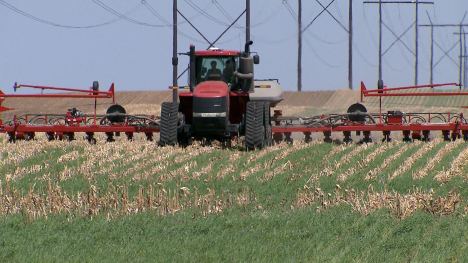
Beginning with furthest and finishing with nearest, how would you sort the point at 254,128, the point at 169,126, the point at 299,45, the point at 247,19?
the point at 299,45, the point at 247,19, the point at 169,126, the point at 254,128

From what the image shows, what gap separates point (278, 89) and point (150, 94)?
157 ft

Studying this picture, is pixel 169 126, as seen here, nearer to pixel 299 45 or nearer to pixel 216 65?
pixel 216 65

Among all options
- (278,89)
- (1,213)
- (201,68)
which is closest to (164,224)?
(1,213)

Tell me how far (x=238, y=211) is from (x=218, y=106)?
6643 millimetres

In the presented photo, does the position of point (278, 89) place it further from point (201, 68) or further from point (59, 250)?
point (59, 250)

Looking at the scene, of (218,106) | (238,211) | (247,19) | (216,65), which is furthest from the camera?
(247,19)

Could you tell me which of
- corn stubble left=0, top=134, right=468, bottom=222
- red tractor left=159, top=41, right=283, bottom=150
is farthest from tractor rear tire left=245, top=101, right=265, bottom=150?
corn stubble left=0, top=134, right=468, bottom=222

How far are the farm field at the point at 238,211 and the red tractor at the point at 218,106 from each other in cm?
201

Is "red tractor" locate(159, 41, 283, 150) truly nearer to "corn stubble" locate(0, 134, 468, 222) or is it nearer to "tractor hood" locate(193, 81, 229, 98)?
"tractor hood" locate(193, 81, 229, 98)

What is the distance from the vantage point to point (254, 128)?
573 inches

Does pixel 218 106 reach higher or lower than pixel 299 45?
lower

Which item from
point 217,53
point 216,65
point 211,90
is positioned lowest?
point 211,90

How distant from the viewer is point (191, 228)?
6.91 m

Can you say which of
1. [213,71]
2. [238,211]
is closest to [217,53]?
[213,71]
